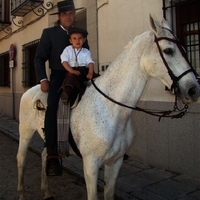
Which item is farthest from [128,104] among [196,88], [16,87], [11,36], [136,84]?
[11,36]

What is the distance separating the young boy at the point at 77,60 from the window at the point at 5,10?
11.4 m

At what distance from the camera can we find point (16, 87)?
12000 millimetres

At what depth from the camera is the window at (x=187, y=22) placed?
4.54 meters

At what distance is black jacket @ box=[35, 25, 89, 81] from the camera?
337cm

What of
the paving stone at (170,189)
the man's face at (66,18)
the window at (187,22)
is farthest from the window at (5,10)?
the paving stone at (170,189)

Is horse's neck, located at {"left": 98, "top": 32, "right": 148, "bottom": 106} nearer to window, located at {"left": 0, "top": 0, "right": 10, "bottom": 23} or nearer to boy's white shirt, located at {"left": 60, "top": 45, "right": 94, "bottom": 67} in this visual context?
boy's white shirt, located at {"left": 60, "top": 45, "right": 94, "bottom": 67}

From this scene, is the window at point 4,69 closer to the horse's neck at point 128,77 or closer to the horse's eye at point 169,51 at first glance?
the horse's neck at point 128,77

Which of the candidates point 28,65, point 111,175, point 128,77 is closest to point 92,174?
point 111,175

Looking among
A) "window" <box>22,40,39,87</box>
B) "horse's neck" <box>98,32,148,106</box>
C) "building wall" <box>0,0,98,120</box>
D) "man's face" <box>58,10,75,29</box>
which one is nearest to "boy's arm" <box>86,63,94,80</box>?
→ "horse's neck" <box>98,32,148,106</box>

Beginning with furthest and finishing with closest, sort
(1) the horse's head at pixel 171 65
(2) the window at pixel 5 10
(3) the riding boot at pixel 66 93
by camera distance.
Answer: (2) the window at pixel 5 10 → (3) the riding boot at pixel 66 93 → (1) the horse's head at pixel 171 65

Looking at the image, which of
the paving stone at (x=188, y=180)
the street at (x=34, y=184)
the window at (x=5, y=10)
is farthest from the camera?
the window at (x=5, y=10)

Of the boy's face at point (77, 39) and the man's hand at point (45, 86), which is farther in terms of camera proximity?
the man's hand at point (45, 86)

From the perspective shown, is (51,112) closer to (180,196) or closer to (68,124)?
(68,124)

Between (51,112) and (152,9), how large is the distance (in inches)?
125
